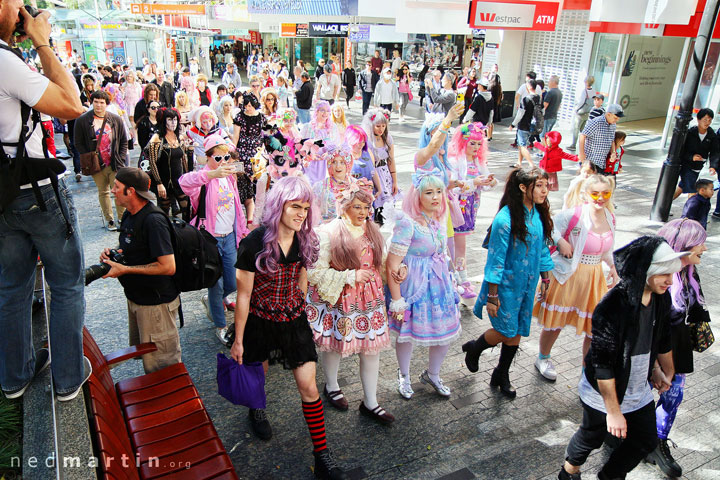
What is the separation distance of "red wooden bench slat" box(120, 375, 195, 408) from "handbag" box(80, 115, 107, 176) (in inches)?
201

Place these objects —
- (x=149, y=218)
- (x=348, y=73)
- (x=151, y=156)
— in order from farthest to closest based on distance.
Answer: (x=348, y=73)
(x=151, y=156)
(x=149, y=218)

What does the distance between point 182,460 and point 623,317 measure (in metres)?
2.63

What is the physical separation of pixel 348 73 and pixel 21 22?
716 inches

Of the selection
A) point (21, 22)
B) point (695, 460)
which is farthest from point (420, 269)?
point (21, 22)

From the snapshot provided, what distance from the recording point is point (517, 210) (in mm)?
4184

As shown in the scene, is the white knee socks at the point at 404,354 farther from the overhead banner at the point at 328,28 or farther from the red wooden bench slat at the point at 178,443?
the overhead banner at the point at 328,28

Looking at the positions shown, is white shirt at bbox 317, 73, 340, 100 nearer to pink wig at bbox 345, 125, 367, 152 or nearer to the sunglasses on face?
pink wig at bbox 345, 125, 367, 152

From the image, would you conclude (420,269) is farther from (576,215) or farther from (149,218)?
(149,218)

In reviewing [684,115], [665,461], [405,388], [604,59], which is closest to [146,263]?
[405,388]

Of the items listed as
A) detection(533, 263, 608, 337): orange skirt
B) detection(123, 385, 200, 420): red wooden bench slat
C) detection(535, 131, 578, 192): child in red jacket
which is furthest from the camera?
detection(535, 131, 578, 192): child in red jacket

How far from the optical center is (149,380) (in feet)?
11.8

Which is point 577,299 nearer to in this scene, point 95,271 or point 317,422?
point 317,422

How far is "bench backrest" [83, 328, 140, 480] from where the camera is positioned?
8.31 ft

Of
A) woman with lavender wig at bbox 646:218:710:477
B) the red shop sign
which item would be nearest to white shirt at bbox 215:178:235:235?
woman with lavender wig at bbox 646:218:710:477
